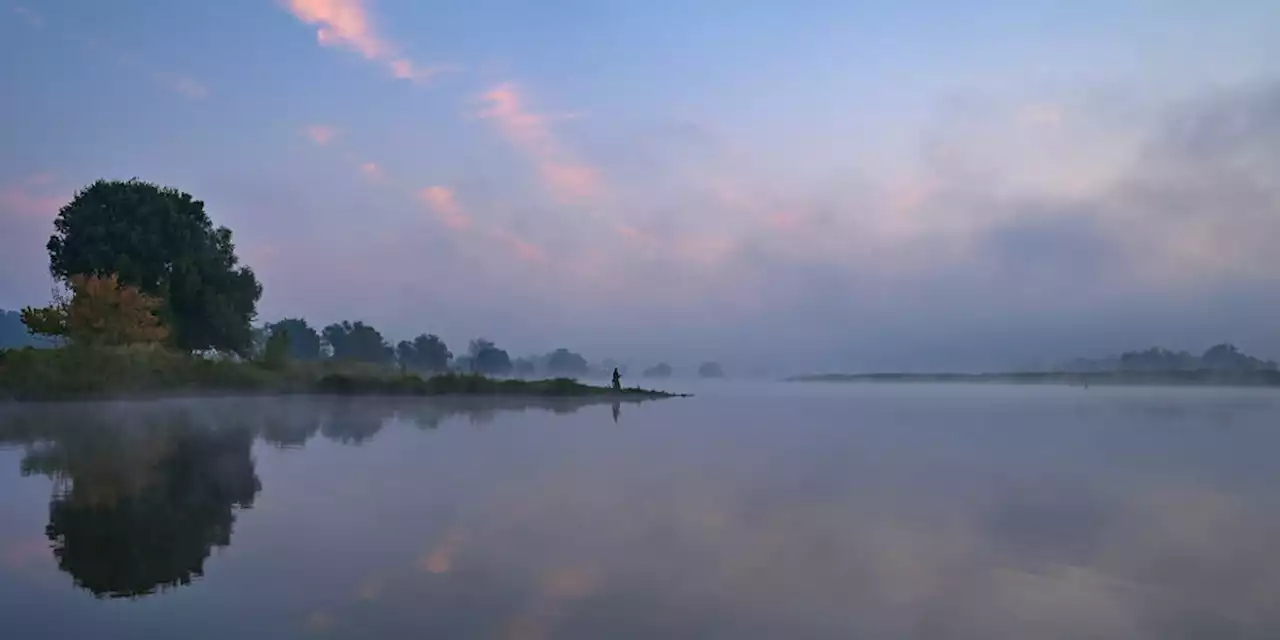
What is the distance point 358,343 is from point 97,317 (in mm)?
65438

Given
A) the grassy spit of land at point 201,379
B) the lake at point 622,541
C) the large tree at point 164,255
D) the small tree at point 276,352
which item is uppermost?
the large tree at point 164,255

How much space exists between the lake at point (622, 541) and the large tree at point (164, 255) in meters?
29.8

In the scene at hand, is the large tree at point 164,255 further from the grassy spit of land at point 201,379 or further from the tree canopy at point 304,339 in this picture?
the tree canopy at point 304,339

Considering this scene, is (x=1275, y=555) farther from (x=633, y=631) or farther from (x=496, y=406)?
(x=496, y=406)

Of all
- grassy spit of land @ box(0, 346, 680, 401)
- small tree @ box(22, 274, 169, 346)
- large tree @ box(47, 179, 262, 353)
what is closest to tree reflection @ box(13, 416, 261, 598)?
grassy spit of land @ box(0, 346, 680, 401)

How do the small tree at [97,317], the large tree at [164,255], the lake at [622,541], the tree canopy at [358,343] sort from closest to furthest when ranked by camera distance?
1. the lake at [622,541]
2. the small tree at [97,317]
3. the large tree at [164,255]
4. the tree canopy at [358,343]

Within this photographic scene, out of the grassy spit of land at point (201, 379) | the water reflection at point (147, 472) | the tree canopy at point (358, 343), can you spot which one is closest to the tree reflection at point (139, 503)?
the water reflection at point (147, 472)

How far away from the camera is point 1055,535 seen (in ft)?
38.1

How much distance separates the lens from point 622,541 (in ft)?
34.5

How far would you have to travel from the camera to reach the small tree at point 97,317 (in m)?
42.2

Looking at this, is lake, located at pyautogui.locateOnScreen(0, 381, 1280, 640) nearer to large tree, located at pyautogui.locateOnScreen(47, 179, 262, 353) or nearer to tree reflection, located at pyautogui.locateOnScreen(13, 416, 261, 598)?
tree reflection, located at pyautogui.locateOnScreen(13, 416, 261, 598)

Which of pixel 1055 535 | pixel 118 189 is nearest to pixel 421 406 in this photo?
pixel 118 189

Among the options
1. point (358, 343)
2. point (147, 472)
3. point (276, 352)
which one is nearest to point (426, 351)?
point (358, 343)

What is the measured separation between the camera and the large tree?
47.9 m
